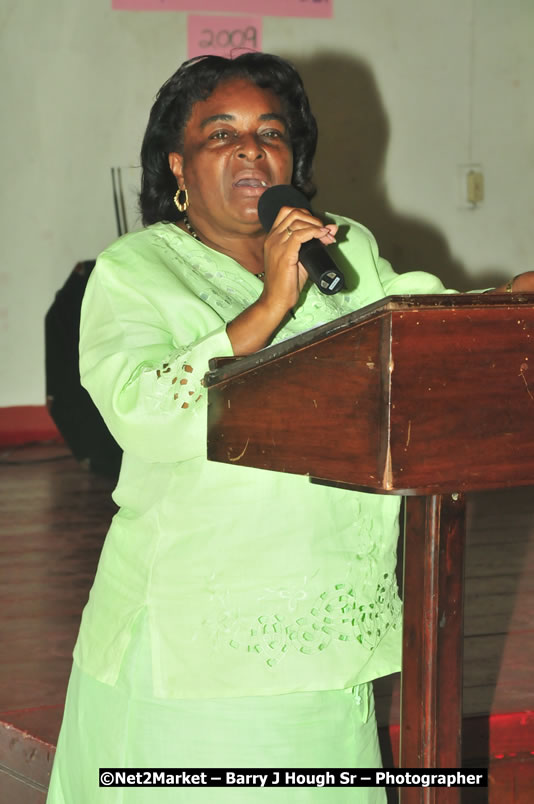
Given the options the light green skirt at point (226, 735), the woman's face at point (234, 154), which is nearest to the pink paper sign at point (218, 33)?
the woman's face at point (234, 154)

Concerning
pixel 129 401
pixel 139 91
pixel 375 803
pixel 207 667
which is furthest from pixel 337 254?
pixel 139 91

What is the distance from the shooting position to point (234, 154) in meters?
1.27

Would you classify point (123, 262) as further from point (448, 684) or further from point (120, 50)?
point (120, 50)

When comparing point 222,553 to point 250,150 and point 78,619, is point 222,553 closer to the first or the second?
point 250,150

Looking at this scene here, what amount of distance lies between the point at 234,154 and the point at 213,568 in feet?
1.63

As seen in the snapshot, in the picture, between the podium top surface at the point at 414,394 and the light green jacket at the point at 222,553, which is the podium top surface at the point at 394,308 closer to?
the podium top surface at the point at 414,394

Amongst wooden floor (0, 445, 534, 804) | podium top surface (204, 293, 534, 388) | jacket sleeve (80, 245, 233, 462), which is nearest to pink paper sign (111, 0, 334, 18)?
wooden floor (0, 445, 534, 804)

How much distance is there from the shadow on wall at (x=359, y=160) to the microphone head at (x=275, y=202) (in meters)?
3.69

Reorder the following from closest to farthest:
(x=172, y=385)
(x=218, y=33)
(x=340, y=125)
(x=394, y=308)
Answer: (x=394, y=308) < (x=172, y=385) < (x=218, y=33) < (x=340, y=125)

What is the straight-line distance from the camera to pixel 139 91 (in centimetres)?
455

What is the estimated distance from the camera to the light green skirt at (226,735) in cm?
114

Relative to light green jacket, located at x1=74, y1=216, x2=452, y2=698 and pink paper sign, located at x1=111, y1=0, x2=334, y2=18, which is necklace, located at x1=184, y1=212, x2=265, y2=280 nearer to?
light green jacket, located at x1=74, y1=216, x2=452, y2=698

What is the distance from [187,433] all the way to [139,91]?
382cm

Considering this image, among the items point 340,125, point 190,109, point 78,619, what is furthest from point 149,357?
point 340,125
